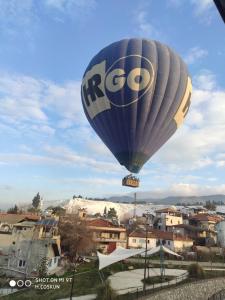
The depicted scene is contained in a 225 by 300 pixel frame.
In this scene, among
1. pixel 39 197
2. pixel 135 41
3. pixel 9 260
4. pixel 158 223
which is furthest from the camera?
pixel 39 197

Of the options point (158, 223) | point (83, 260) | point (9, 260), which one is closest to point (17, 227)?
point (9, 260)

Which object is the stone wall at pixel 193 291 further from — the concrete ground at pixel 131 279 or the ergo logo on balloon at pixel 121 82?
the ergo logo on balloon at pixel 121 82

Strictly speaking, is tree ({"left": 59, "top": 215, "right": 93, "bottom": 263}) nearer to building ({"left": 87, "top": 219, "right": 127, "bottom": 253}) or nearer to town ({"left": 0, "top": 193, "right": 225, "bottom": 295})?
town ({"left": 0, "top": 193, "right": 225, "bottom": 295})

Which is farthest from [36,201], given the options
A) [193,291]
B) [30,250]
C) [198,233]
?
[193,291]

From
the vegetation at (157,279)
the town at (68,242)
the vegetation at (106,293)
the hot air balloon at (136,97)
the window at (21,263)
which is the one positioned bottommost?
the vegetation at (106,293)

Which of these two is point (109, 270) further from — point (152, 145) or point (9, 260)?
point (152, 145)

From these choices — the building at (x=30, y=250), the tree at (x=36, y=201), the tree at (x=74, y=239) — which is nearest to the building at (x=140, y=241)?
the tree at (x=74, y=239)
